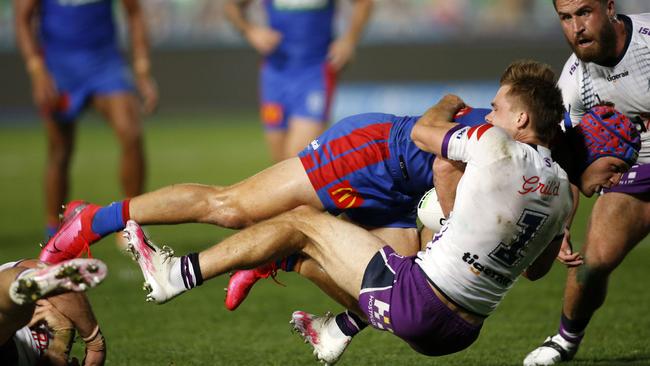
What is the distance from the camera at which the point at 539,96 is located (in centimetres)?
452

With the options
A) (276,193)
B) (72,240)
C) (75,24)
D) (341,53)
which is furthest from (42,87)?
(276,193)

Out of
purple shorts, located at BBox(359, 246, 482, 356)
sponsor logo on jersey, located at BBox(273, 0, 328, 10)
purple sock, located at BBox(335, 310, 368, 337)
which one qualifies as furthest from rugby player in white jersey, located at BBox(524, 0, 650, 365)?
sponsor logo on jersey, located at BBox(273, 0, 328, 10)

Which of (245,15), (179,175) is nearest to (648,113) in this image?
(245,15)

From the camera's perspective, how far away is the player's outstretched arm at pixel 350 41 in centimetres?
988

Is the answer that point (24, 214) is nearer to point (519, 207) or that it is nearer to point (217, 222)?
point (217, 222)

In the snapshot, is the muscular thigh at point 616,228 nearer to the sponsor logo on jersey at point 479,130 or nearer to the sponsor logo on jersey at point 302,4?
the sponsor logo on jersey at point 479,130

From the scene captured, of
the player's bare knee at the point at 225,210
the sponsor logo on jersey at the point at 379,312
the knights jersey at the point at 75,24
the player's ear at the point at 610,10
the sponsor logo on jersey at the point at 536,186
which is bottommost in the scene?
the knights jersey at the point at 75,24

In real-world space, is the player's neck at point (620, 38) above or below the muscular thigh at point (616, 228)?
above

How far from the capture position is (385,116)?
219 inches

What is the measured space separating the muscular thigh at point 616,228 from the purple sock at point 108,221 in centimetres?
260

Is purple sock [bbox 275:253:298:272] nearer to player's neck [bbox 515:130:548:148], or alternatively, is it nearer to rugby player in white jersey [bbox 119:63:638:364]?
rugby player in white jersey [bbox 119:63:638:364]

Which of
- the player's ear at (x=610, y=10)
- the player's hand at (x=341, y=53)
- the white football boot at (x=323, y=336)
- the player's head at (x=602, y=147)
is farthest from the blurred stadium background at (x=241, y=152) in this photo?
the player's hand at (x=341, y=53)

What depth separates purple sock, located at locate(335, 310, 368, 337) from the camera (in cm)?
546

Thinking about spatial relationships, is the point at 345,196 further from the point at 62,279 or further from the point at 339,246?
the point at 62,279
